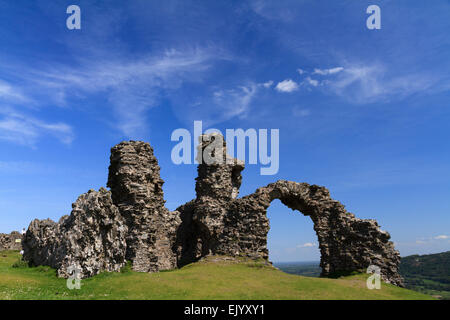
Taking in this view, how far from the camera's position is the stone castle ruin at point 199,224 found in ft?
81.4

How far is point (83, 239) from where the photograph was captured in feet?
73.2

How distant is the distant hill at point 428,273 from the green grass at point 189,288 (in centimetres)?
10623

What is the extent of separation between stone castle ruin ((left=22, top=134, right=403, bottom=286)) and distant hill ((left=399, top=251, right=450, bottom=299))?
311 feet

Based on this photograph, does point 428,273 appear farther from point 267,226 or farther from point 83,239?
point 83,239

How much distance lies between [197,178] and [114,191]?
960cm

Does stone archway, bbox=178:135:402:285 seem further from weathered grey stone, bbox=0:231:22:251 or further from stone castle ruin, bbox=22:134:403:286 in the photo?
weathered grey stone, bbox=0:231:22:251

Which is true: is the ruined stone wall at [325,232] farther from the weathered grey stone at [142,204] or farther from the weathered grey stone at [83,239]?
the weathered grey stone at [83,239]

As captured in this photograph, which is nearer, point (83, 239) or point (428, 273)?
point (83, 239)

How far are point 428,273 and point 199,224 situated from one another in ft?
539

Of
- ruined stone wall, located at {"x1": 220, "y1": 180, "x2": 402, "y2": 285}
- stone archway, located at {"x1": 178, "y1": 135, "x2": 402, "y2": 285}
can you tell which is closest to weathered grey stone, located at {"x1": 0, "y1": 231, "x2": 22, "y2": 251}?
stone archway, located at {"x1": 178, "y1": 135, "x2": 402, "y2": 285}

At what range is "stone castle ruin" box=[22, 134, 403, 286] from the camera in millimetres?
24812

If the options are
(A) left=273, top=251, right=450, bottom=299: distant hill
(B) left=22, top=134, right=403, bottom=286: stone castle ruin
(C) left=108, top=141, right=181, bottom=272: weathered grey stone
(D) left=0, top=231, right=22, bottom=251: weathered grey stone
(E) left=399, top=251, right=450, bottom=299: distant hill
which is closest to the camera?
(B) left=22, top=134, right=403, bottom=286: stone castle ruin

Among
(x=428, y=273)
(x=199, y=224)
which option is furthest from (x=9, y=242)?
(x=428, y=273)
